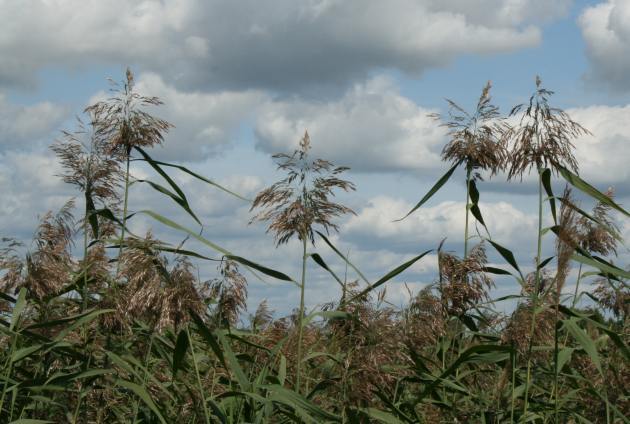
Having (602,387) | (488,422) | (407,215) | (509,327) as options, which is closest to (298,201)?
(407,215)

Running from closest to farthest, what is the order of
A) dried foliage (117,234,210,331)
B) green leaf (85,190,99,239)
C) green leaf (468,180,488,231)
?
dried foliage (117,234,210,331), green leaf (468,180,488,231), green leaf (85,190,99,239)

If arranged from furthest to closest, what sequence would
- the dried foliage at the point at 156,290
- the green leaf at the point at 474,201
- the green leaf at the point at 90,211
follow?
the green leaf at the point at 90,211 < the green leaf at the point at 474,201 < the dried foliage at the point at 156,290

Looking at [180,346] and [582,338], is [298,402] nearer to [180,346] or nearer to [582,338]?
[180,346]

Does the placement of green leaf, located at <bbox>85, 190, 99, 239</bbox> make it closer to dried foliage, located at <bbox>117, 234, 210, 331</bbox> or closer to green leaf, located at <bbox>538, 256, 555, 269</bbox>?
dried foliage, located at <bbox>117, 234, 210, 331</bbox>

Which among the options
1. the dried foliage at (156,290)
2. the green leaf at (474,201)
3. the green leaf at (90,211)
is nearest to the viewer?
the dried foliage at (156,290)

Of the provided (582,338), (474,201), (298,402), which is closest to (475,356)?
(582,338)

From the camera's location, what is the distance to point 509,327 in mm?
4078

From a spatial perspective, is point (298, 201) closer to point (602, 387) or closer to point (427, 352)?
point (427, 352)

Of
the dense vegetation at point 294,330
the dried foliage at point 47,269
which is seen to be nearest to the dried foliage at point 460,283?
the dense vegetation at point 294,330

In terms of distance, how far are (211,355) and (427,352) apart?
4.83ft

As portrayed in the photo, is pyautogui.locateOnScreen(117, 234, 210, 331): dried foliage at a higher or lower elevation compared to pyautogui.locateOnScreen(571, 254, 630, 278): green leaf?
lower

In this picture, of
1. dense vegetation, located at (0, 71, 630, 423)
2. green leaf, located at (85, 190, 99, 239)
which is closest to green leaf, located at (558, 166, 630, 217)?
dense vegetation, located at (0, 71, 630, 423)

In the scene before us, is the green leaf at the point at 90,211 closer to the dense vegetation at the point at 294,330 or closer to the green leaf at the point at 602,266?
the dense vegetation at the point at 294,330

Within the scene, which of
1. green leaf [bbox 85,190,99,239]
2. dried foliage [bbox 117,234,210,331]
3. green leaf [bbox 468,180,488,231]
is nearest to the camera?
dried foliage [bbox 117,234,210,331]
